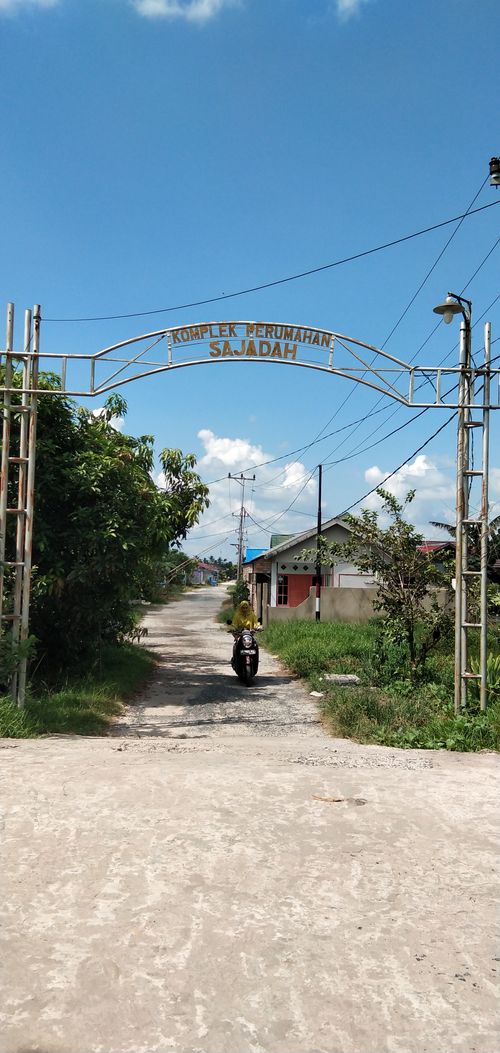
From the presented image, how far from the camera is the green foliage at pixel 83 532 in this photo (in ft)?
35.1

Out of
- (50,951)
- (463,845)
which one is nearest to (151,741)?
(463,845)

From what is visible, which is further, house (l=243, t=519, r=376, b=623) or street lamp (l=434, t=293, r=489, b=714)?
house (l=243, t=519, r=376, b=623)

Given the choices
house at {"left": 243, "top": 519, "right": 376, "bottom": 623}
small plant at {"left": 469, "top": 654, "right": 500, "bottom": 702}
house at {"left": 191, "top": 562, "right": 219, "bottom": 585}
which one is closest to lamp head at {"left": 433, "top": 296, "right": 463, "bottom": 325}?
Result: small plant at {"left": 469, "top": 654, "right": 500, "bottom": 702}

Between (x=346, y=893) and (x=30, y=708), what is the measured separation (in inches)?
229

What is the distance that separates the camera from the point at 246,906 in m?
3.60

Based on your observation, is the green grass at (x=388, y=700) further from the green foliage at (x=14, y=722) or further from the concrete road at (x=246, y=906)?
the green foliage at (x=14, y=722)

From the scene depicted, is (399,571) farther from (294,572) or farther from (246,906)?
(294,572)

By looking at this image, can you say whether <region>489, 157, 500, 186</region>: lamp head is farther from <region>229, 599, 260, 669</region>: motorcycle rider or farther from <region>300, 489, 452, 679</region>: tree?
<region>229, 599, 260, 669</region>: motorcycle rider

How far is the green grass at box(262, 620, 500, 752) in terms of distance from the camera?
775cm

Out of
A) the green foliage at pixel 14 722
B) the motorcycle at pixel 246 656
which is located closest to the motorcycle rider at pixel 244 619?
the motorcycle at pixel 246 656

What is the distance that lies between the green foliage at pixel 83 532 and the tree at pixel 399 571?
305 centimetres

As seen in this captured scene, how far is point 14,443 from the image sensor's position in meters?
10.5

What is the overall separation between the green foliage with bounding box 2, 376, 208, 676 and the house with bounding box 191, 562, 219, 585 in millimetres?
101543

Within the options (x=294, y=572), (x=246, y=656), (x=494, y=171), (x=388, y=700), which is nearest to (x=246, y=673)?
(x=246, y=656)
